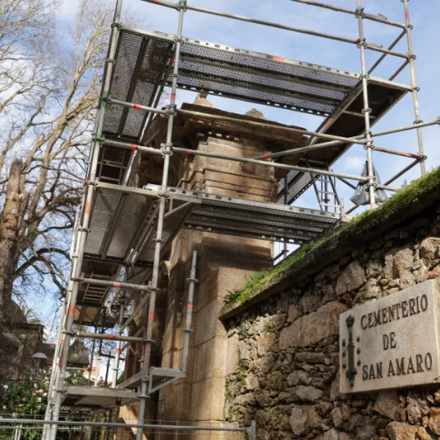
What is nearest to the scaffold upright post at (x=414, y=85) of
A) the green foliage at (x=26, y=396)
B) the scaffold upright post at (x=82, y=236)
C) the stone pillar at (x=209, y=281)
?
the stone pillar at (x=209, y=281)

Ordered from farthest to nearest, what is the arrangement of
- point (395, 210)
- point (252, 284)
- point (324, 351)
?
point (252, 284), point (324, 351), point (395, 210)

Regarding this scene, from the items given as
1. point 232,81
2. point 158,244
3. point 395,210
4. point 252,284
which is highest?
point 232,81

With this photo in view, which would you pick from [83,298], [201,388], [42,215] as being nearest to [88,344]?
[42,215]

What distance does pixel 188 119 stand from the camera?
8.88 meters

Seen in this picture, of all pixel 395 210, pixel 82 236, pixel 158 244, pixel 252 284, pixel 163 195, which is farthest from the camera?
pixel 252 284

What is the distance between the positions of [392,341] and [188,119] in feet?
18.1

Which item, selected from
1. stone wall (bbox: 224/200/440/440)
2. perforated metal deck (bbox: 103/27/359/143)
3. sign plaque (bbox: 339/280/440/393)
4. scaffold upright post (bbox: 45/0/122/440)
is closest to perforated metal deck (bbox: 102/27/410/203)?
perforated metal deck (bbox: 103/27/359/143)

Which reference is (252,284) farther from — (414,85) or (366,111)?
(414,85)

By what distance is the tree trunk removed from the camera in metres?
13.6

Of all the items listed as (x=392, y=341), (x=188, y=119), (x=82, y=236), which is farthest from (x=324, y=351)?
(x=188, y=119)

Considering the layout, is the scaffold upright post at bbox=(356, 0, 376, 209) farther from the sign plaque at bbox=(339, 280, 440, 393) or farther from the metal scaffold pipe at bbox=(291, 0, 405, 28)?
the sign plaque at bbox=(339, 280, 440, 393)

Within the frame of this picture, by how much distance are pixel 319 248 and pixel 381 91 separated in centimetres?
440

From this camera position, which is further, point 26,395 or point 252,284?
point 26,395

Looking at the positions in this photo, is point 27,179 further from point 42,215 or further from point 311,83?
point 311,83
